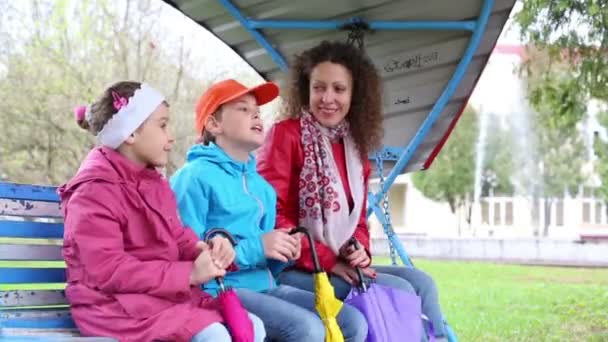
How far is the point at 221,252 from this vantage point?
125 inches

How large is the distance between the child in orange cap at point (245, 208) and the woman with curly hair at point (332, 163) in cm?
25

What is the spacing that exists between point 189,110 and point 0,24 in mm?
4742

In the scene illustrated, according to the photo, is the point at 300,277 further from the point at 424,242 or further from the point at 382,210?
the point at 424,242

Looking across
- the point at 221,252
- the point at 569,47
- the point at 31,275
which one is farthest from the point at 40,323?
the point at 569,47

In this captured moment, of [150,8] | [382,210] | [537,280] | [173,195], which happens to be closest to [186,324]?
[173,195]

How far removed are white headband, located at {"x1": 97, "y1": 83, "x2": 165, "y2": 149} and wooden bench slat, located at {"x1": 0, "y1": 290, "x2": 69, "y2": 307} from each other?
1.86ft

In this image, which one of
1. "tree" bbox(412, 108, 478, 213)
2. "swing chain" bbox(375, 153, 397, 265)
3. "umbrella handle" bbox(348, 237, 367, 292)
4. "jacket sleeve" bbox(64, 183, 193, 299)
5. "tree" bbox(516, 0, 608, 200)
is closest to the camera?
"jacket sleeve" bbox(64, 183, 193, 299)

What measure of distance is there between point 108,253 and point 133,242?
0.17 m

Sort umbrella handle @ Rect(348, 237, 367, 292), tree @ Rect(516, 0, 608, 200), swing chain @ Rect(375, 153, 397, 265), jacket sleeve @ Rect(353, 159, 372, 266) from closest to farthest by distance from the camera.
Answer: umbrella handle @ Rect(348, 237, 367, 292) < jacket sleeve @ Rect(353, 159, 372, 266) < swing chain @ Rect(375, 153, 397, 265) < tree @ Rect(516, 0, 608, 200)

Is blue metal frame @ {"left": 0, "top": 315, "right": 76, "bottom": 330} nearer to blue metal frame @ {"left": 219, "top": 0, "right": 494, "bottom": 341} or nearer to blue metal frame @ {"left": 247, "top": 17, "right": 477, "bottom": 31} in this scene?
blue metal frame @ {"left": 219, "top": 0, "right": 494, "bottom": 341}

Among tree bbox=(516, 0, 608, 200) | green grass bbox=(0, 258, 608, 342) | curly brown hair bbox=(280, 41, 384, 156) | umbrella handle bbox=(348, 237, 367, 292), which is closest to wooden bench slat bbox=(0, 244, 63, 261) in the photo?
umbrella handle bbox=(348, 237, 367, 292)

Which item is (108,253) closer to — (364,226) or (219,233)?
(219,233)

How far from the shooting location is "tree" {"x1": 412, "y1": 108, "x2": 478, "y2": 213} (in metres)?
36.1

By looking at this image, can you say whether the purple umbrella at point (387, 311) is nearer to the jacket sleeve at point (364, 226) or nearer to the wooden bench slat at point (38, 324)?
the jacket sleeve at point (364, 226)
